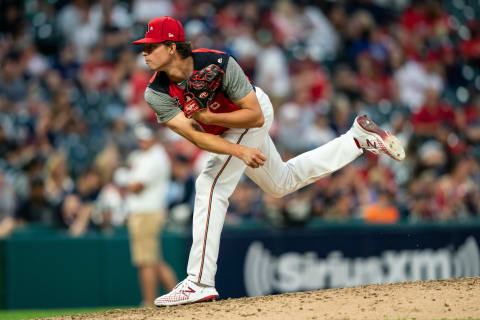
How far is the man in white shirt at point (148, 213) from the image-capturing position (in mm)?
9492

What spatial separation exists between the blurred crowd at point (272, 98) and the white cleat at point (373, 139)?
13.0 feet

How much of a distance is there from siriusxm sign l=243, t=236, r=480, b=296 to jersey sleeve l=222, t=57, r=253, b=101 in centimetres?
467

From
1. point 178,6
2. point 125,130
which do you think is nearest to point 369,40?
point 178,6

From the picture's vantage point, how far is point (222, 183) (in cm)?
591

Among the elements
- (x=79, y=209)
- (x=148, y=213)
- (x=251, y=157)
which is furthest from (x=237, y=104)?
(x=79, y=209)

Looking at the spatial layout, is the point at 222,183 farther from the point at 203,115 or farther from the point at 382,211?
the point at 382,211

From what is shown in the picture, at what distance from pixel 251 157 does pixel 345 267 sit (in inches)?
A: 202

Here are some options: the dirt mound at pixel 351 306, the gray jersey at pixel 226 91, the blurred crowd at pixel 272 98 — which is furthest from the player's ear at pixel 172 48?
the blurred crowd at pixel 272 98

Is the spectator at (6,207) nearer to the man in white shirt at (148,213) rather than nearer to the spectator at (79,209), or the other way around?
the spectator at (79,209)

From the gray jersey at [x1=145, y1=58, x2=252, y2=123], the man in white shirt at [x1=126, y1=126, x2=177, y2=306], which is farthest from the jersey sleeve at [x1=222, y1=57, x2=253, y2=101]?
the man in white shirt at [x1=126, y1=126, x2=177, y2=306]

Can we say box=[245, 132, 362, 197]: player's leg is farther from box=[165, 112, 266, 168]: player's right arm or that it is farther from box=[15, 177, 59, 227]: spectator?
box=[15, 177, 59, 227]: spectator

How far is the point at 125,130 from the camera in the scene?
11789 mm

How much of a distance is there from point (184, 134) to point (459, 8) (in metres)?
12.0

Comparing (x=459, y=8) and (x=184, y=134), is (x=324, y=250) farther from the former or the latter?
(x=459, y=8)
